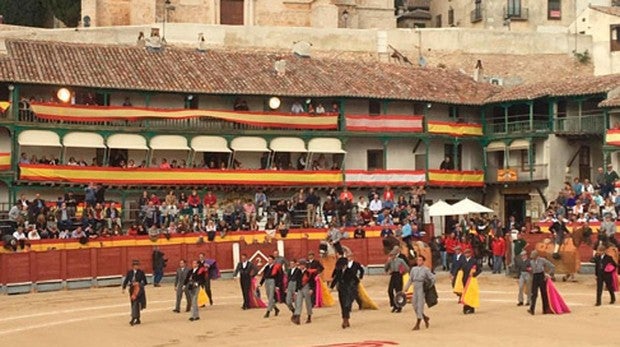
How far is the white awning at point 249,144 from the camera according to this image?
49.5 meters

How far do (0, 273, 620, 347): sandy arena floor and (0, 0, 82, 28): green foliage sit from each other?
141ft

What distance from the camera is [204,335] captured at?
85.7 feet

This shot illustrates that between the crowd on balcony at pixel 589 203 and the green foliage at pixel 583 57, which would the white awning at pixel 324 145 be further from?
the green foliage at pixel 583 57

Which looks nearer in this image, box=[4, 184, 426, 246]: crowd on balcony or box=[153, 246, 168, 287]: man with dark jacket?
box=[153, 246, 168, 287]: man with dark jacket

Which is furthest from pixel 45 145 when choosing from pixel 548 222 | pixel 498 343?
pixel 498 343

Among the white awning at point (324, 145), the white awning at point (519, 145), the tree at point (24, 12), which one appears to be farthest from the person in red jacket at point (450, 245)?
the tree at point (24, 12)

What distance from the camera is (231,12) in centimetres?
7281

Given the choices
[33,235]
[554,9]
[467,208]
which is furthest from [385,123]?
[554,9]

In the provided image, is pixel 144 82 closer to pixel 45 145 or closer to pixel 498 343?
pixel 45 145

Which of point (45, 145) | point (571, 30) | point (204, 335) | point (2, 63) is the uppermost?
point (571, 30)

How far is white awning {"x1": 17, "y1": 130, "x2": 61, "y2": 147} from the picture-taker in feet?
149

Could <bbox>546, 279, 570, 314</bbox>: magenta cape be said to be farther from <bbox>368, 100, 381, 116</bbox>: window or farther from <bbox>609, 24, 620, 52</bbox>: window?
<bbox>609, 24, 620, 52</bbox>: window

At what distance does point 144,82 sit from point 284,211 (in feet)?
28.7

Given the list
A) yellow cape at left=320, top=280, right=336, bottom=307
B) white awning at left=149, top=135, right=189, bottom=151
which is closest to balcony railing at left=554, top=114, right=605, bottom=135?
white awning at left=149, top=135, right=189, bottom=151
